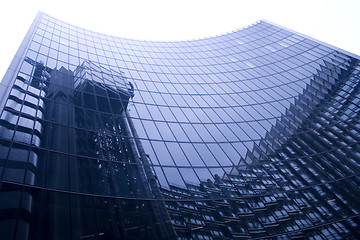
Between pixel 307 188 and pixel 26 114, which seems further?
pixel 307 188

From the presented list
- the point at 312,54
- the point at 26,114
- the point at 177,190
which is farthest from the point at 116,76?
the point at 312,54

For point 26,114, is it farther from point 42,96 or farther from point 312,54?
point 312,54

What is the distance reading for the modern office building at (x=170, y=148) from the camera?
14.1 meters

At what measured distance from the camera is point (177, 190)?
18422mm

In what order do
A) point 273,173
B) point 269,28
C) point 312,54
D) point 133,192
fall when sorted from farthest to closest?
point 269,28
point 312,54
point 273,173
point 133,192

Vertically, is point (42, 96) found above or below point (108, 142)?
above

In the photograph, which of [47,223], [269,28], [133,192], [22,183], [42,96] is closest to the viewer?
[47,223]

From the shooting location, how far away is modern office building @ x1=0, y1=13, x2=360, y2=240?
14.1 meters

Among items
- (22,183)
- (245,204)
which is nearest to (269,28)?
(245,204)

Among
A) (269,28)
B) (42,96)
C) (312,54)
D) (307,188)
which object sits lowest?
(307,188)

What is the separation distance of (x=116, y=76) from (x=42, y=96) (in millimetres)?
11237

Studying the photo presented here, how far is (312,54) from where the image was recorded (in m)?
38.7

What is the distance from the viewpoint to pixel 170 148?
2219cm

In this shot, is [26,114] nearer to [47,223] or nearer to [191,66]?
[47,223]
